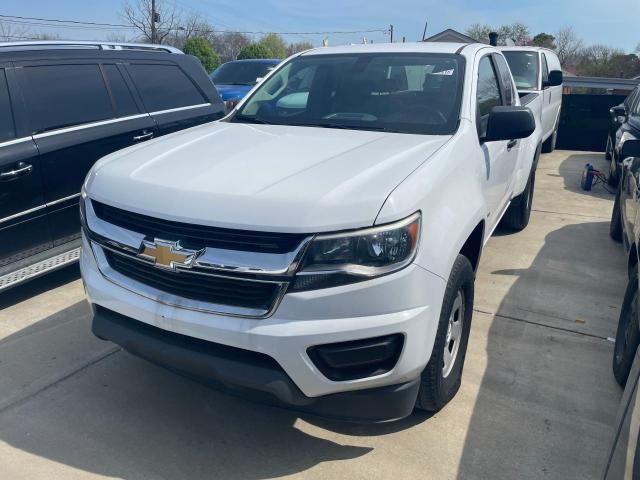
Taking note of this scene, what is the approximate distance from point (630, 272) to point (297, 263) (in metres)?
2.65

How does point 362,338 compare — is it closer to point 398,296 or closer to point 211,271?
point 398,296

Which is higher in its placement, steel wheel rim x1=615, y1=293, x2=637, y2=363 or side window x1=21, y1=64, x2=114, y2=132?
side window x1=21, y1=64, x2=114, y2=132

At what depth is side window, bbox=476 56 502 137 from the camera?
3544 millimetres

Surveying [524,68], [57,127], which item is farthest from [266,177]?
[524,68]

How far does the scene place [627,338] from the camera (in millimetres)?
3109

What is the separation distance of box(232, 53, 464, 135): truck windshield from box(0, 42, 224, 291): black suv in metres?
1.51

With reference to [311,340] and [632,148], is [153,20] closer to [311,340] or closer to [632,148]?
[632,148]

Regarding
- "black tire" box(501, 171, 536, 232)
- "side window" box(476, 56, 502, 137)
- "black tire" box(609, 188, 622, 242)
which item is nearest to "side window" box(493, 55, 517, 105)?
"side window" box(476, 56, 502, 137)

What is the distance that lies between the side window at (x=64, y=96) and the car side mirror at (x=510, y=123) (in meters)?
3.30

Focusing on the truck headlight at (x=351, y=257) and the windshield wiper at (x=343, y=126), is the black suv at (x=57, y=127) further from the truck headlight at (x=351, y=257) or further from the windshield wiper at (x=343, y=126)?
the truck headlight at (x=351, y=257)

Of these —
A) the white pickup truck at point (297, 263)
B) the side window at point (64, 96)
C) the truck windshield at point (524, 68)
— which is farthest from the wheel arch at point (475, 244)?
the truck windshield at point (524, 68)

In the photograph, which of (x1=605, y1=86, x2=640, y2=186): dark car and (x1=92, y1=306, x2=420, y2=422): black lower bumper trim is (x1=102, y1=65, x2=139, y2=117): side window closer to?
(x1=92, y1=306, x2=420, y2=422): black lower bumper trim

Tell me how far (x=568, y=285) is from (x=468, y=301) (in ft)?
7.06

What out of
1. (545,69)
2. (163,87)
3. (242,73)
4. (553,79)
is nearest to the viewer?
(163,87)
